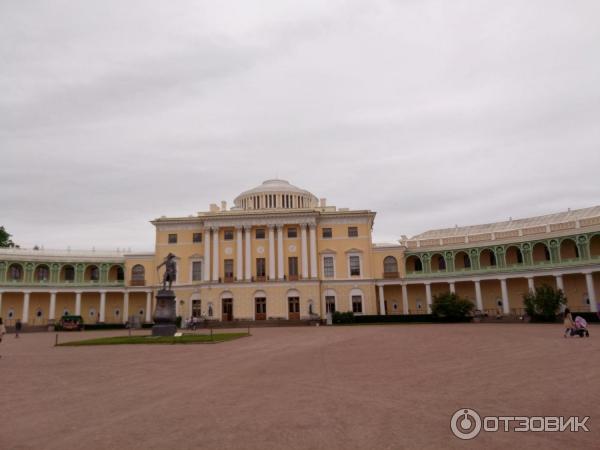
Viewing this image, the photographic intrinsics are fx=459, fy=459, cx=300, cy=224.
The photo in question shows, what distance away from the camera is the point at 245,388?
37.1 ft

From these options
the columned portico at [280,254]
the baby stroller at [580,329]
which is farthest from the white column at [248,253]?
the baby stroller at [580,329]

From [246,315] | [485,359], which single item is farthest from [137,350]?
[246,315]

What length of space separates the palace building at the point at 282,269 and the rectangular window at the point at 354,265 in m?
0.13

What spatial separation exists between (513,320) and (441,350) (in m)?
30.7

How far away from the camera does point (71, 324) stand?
5212cm

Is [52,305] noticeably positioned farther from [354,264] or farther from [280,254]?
[354,264]

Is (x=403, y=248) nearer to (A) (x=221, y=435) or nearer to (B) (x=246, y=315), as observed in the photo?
(B) (x=246, y=315)

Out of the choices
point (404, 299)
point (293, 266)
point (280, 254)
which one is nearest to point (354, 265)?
point (404, 299)

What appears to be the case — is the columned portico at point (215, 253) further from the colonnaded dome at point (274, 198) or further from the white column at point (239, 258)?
the colonnaded dome at point (274, 198)

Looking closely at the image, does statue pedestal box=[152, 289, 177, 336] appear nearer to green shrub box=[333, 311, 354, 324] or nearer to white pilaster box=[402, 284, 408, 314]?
green shrub box=[333, 311, 354, 324]

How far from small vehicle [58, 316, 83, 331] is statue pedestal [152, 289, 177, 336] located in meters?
24.8

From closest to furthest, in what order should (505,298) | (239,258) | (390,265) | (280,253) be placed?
1. (505,298)
2. (280,253)
3. (239,258)
4. (390,265)

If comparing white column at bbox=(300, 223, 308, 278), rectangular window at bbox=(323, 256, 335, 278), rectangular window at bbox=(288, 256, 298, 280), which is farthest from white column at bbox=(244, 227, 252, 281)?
rectangular window at bbox=(323, 256, 335, 278)
